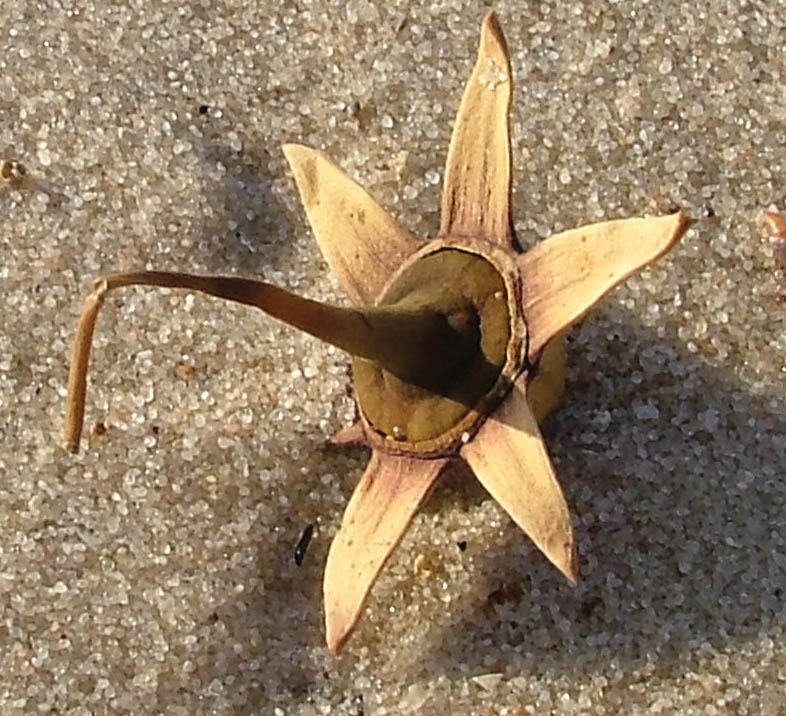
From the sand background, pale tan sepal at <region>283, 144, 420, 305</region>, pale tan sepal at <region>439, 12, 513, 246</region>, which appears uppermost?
pale tan sepal at <region>439, 12, 513, 246</region>

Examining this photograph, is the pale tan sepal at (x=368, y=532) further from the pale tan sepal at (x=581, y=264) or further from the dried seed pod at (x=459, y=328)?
the pale tan sepal at (x=581, y=264)

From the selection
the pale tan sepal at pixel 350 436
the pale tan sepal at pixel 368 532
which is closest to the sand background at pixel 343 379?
the pale tan sepal at pixel 350 436

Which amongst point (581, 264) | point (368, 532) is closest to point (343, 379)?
point (368, 532)

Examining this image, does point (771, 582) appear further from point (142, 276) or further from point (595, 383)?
point (142, 276)

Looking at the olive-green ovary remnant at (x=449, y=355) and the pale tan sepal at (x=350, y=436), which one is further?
the pale tan sepal at (x=350, y=436)

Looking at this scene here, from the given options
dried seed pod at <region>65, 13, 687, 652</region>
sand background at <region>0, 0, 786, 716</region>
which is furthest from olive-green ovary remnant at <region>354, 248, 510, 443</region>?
sand background at <region>0, 0, 786, 716</region>

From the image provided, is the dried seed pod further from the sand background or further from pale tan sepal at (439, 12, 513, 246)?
the sand background
